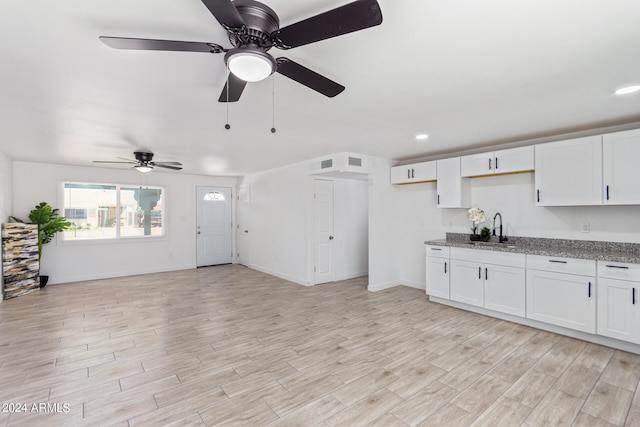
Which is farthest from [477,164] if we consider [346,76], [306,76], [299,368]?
[299,368]

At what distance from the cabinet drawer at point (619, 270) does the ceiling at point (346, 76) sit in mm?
1574

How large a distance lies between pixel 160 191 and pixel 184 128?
4.51 m

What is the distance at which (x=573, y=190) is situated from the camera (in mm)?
3551

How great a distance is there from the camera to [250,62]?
4.65ft

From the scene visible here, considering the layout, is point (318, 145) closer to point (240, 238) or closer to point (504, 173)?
point (504, 173)

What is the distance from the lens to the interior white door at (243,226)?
788cm

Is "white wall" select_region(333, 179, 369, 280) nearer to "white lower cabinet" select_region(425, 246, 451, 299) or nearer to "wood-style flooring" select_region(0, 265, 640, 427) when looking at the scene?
"wood-style flooring" select_region(0, 265, 640, 427)

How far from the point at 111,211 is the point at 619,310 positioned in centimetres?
878

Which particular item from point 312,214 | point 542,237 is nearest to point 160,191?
point 312,214

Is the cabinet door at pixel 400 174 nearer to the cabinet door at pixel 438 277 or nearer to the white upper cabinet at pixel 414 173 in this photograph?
the white upper cabinet at pixel 414 173

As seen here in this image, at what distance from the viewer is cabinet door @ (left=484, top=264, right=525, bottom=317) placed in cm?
374

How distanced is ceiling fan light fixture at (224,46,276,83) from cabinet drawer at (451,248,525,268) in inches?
149

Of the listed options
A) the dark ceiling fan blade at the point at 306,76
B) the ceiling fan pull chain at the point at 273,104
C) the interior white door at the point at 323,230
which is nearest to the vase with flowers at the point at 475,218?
the interior white door at the point at 323,230

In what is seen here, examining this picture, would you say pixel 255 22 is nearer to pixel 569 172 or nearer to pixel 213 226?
pixel 569 172
